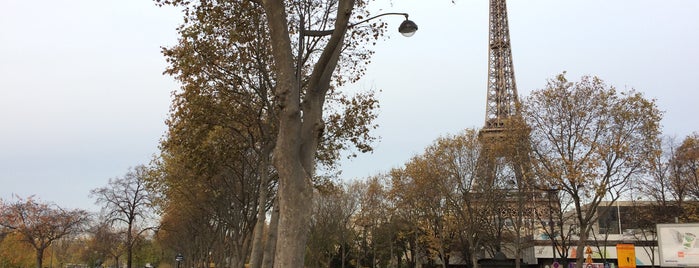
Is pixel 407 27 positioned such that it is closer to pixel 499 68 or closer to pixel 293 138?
pixel 293 138

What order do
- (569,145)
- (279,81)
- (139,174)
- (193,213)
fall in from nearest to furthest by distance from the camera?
(279,81), (569,145), (193,213), (139,174)

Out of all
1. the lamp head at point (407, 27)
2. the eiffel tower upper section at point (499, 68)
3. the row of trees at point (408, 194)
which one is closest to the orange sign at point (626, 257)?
the row of trees at point (408, 194)

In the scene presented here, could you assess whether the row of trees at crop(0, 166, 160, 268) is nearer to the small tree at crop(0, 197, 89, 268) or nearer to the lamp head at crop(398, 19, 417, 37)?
the small tree at crop(0, 197, 89, 268)

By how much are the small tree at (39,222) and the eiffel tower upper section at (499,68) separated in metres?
41.6

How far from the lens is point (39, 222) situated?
1780 inches

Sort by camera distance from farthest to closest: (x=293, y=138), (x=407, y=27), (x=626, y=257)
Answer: (x=626, y=257) → (x=407, y=27) → (x=293, y=138)

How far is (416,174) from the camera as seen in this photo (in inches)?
1339

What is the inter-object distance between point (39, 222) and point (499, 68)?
49.7 meters

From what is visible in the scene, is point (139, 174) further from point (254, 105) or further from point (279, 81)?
point (279, 81)

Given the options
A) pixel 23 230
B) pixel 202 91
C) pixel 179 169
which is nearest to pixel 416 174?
pixel 179 169

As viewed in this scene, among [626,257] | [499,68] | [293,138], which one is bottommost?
[626,257]

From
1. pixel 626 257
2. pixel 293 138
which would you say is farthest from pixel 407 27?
pixel 626 257

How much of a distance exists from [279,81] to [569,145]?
70.4 feet

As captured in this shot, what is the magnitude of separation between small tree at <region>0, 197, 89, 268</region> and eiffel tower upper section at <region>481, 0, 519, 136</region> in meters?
41.6
